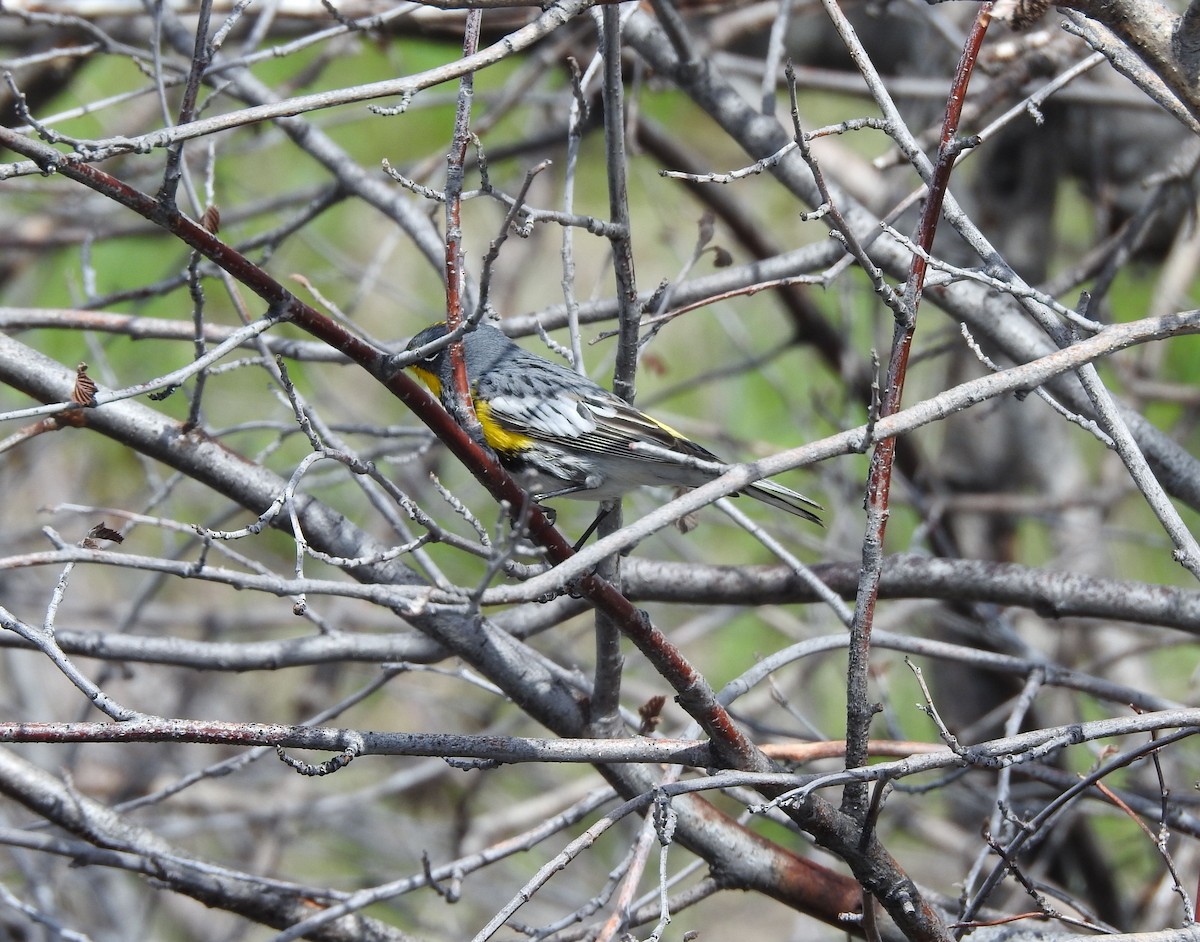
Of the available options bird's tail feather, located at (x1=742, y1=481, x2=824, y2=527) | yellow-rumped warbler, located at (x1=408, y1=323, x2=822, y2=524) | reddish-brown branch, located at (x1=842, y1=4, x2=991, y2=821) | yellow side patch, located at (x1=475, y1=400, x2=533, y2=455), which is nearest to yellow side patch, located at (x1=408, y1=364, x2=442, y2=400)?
yellow-rumped warbler, located at (x1=408, y1=323, x2=822, y2=524)

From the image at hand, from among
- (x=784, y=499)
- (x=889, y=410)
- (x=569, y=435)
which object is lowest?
(x=889, y=410)

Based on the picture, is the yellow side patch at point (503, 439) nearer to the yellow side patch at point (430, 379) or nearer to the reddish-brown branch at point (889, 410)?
the yellow side patch at point (430, 379)

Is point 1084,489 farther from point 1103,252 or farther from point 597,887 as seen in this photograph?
point 597,887

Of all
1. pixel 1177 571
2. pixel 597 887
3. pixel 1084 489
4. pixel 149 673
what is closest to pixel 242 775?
pixel 149 673

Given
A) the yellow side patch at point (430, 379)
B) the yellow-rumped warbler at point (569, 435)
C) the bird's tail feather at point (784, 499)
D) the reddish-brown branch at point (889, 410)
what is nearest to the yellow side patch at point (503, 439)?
the yellow-rumped warbler at point (569, 435)

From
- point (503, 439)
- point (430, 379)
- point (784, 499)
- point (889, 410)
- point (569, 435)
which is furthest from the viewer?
point (430, 379)

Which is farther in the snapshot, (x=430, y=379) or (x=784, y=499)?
(x=430, y=379)

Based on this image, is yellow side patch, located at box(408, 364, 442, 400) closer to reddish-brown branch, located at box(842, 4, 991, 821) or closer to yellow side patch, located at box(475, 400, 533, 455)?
yellow side patch, located at box(475, 400, 533, 455)

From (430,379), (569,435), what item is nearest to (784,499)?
(569,435)

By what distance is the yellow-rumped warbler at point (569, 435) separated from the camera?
148 inches

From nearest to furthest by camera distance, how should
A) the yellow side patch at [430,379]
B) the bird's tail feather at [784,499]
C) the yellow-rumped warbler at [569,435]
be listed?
the bird's tail feather at [784,499], the yellow-rumped warbler at [569,435], the yellow side patch at [430,379]

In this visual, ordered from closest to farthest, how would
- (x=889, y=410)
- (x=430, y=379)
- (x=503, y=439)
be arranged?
(x=889, y=410) < (x=503, y=439) < (x=430, y=379)

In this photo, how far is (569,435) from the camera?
12.7 feet

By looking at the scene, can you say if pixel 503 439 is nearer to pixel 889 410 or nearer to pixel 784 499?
pixel 784 499
